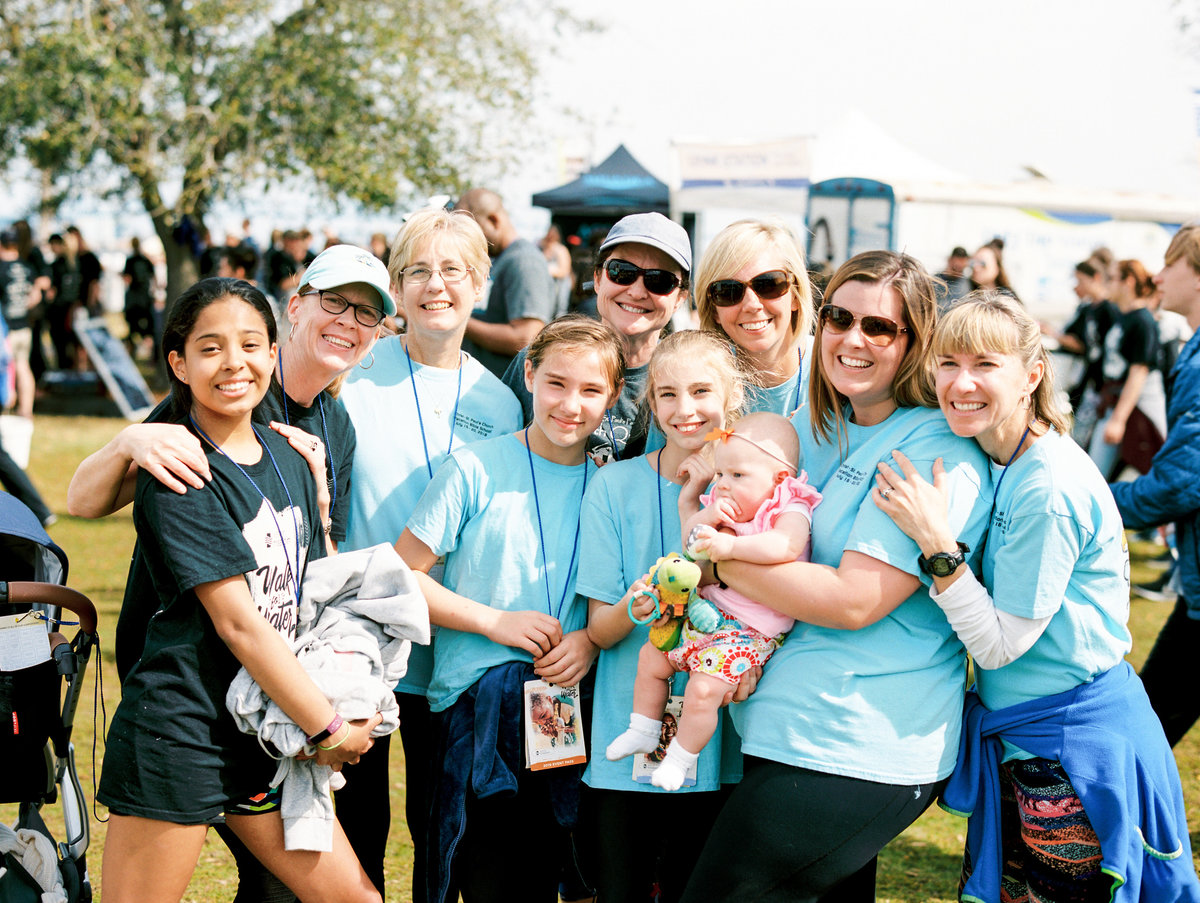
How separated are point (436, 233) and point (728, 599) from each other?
1362 mm

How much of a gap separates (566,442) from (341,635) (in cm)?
73

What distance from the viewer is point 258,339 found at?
7.57ft

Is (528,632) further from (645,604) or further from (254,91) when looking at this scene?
(254,91)

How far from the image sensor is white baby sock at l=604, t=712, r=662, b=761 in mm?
2412

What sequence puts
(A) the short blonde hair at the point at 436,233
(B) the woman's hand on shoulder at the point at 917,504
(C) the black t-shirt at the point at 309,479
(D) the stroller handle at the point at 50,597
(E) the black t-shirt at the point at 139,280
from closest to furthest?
1. (B) the woman's hand on shoulder at the point at 917,504
2. (C) the black t-shirt at the point at 309,479
3. (D) the stroller handle at the point at 50,597
4. (A) the short blonde hair at the point at 436,233
5. (E) the black t-shirt at the point at 139,280

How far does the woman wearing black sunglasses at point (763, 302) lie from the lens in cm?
276

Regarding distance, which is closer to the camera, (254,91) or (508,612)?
(508,612)

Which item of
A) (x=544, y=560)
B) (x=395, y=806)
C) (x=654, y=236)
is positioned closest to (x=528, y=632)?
(x=544, y=560)

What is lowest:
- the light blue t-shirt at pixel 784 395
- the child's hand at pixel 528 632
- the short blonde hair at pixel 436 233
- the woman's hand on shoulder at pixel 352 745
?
the woman's hand on shoulder at pixel 352 745

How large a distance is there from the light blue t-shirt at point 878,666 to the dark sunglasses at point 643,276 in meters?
0.92

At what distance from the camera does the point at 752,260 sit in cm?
276

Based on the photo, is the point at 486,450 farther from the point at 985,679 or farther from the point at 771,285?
the point at 985,679

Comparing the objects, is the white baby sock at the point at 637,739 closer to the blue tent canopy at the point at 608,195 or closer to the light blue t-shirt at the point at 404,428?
the light blue t-shirt at the point at 404,428

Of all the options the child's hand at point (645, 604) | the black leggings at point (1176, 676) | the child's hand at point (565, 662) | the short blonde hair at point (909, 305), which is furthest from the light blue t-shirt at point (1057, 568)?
the black leggings at point (1176, 676)
